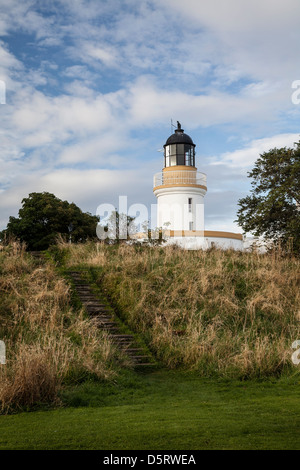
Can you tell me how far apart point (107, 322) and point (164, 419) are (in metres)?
5.96

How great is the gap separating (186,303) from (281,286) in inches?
142

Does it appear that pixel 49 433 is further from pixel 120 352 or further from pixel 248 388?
pixel 120 352

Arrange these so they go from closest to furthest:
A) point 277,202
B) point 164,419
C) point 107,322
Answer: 1. point 164,419
2. point 107,322
3. point 277,202

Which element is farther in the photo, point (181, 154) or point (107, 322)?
point (181, 154)

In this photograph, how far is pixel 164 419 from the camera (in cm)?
577

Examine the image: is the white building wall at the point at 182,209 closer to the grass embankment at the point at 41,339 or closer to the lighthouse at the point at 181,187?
the lighthouse at the point at 181,187

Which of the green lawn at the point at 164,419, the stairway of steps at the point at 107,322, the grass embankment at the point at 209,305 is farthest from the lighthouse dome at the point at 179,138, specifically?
the green lawn at the point at 164,419

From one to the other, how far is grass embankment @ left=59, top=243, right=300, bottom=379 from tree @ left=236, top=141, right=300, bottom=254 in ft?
7.72

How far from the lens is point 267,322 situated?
12.1 meters

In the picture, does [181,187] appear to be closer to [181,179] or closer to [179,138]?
[181,179]

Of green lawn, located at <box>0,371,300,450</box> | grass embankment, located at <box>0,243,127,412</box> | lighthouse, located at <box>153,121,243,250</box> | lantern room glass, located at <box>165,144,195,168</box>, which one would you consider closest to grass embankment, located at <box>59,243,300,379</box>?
green lawn, located at <box>0,371,300,450</box>

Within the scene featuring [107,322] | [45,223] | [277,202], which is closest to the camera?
[107,322]

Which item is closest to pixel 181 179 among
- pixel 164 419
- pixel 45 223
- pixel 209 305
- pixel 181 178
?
pixel 181 178
